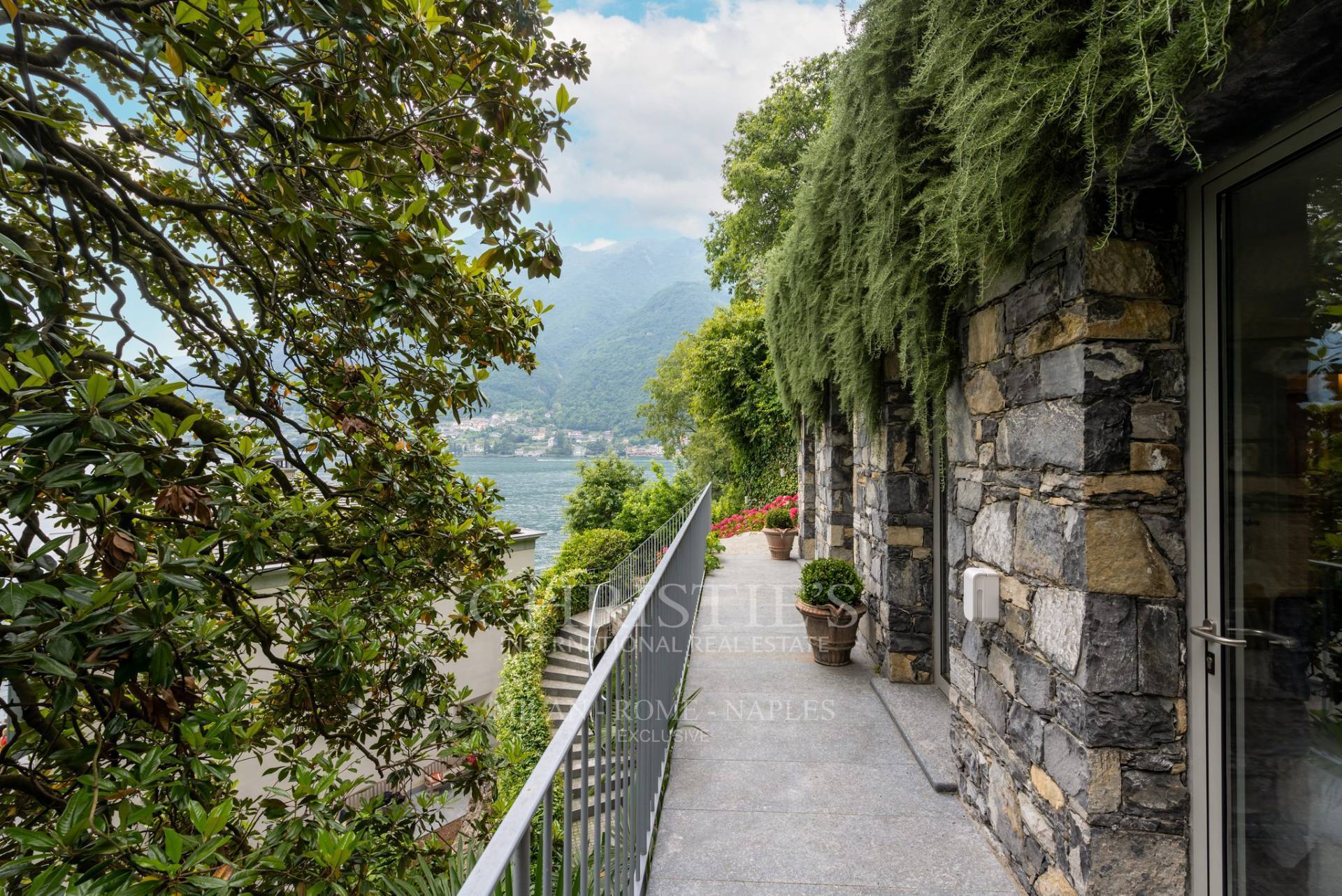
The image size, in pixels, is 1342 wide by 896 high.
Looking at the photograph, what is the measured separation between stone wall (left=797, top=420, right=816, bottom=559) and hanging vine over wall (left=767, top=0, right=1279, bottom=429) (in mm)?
4119

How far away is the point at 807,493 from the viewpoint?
24.2 feet

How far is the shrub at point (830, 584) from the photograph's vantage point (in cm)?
402

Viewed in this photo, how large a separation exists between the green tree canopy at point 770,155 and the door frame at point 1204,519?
409 inches

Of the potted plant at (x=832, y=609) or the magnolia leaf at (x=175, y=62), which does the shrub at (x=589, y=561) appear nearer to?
the potted plant at (x=832, y=609)

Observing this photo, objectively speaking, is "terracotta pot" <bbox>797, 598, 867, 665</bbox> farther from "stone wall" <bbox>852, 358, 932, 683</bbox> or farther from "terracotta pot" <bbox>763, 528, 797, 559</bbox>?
"terracotta pot" <bbox>763, 528, 797, 559</bbox>

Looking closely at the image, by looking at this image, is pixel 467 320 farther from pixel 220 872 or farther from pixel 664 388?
pixel 664 388

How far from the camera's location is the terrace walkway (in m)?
2.07

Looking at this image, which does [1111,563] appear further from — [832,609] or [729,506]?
[729,506]

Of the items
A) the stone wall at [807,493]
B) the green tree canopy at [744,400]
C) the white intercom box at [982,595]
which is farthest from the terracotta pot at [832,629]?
the green tree canopy at [744,400]

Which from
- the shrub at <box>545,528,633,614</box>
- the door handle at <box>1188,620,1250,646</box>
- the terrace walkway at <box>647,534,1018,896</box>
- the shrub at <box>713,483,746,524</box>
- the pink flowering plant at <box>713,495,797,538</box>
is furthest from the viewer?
the shrub at <box>545,528,633,614</box>

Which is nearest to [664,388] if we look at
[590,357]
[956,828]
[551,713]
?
[551,713]

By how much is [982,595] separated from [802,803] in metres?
1.20

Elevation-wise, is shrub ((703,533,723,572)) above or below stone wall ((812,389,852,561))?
below

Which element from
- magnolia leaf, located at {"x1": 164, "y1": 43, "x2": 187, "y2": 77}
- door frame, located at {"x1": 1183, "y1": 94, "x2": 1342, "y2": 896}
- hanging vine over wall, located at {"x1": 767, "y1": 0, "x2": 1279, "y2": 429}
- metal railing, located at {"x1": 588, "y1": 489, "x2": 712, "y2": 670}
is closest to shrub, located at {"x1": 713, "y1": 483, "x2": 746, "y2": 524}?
metal railing, located at {"x1": 588, "y1": 489, "x2": 712, "y2": 670}
